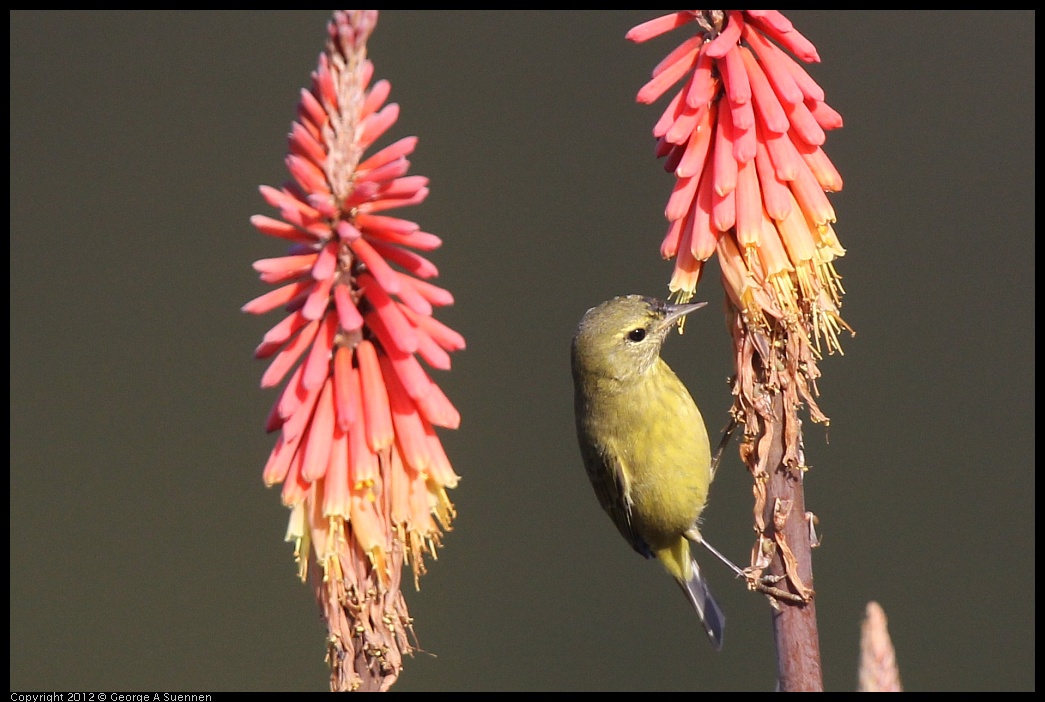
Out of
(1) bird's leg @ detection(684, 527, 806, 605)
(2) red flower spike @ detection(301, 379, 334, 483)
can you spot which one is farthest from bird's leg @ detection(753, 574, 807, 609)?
(2) red flower spike @ detection(301, 379, 334, 483)

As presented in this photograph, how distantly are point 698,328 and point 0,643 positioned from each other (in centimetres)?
Answer: 508

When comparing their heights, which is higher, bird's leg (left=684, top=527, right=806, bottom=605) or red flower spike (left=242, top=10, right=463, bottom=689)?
red flower spike (left=242, top=10, right=463, bottom=689)

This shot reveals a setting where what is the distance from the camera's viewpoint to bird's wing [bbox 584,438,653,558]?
449 centimetres

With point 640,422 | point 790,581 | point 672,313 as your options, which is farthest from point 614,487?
point 790,581

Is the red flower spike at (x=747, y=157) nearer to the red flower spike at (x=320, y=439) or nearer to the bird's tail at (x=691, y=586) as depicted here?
the red flower spike at (x=320, y=439)

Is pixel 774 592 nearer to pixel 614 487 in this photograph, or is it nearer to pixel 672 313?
pixel 672 313

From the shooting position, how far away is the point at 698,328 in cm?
769

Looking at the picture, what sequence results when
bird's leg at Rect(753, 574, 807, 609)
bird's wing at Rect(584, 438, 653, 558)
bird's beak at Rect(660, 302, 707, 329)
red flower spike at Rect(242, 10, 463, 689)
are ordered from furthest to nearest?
bird's wing at Rect(584, 438, 653, 558) < bird's beak at Rect(660, 302, 707, 329) < bird's leg at Rect(753, 574, 807, 609) < red flower spike at Rect(242, 10, 463, 689)

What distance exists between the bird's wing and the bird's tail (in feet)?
0.47

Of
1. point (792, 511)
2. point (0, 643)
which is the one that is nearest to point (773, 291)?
point (792, 511)

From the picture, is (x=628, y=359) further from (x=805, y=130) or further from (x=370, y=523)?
(x=370, y=523)

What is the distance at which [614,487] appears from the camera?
4570 millimetres

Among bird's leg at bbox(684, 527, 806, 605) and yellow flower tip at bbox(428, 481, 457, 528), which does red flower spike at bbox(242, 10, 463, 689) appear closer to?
yellow flower tip at bbox(428, 481, 457, 528)

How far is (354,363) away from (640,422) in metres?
1.97
